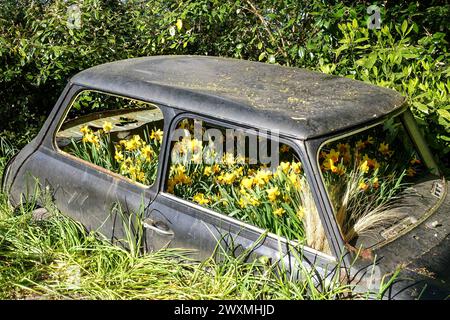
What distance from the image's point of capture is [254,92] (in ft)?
9.77

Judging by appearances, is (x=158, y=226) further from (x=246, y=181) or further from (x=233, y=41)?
(x=233, y=41)

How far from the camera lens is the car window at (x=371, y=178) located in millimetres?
2758

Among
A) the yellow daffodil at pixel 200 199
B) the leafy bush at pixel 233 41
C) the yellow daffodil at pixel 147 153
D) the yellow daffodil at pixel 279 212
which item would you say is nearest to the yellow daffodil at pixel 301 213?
the yellow daffodil at pixel 279 212

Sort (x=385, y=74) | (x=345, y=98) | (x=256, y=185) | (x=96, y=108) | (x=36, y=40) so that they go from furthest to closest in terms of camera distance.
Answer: (x=96, y=108), (x=36, y=40), (x=385, y=74), (x=256, y=185), (x=345, y=98)

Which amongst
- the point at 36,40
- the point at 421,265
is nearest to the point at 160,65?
the point at 421,265

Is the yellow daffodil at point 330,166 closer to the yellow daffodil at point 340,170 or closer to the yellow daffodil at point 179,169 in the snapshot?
the yellow daffodil at point 340,170

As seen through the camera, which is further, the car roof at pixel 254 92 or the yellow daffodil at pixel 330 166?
the yellow daffodil at pixel 330 166

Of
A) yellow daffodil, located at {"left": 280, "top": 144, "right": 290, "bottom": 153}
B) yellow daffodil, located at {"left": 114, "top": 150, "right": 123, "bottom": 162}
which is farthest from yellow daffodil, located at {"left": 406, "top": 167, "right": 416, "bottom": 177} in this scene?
yellow daffodil, located at {"left": 114, "top": 150, "right": 123, "bottom": 162}

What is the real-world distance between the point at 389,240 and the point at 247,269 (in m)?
0.74

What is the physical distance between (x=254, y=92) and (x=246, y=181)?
0.52m

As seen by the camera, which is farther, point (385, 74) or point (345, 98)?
point (385, 74)

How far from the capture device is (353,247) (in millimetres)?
2529

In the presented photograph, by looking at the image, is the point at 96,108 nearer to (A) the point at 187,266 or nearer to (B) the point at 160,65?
(B) the point at 160,65

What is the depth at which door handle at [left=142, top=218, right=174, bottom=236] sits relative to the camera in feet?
9.80
